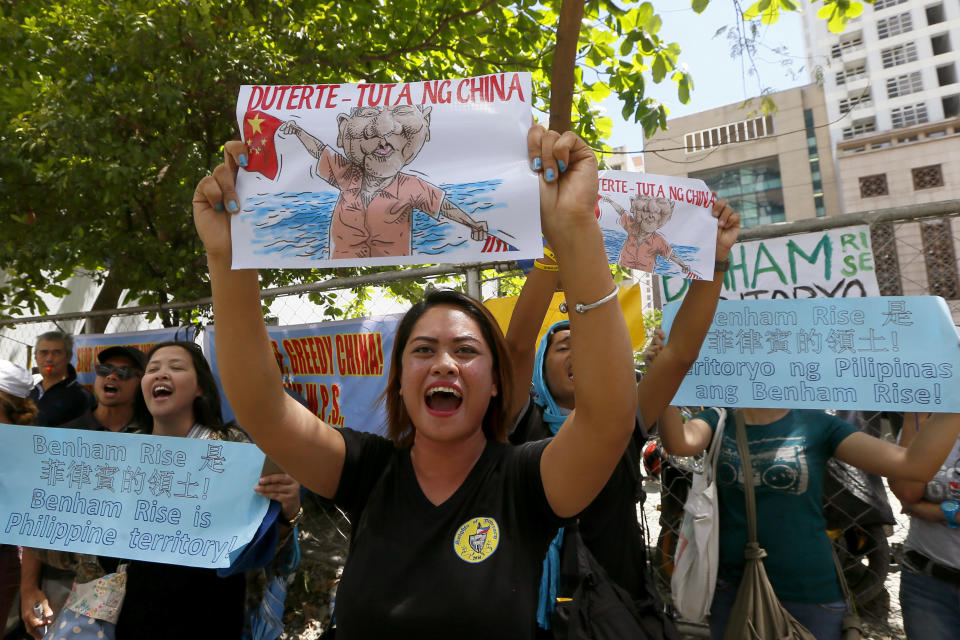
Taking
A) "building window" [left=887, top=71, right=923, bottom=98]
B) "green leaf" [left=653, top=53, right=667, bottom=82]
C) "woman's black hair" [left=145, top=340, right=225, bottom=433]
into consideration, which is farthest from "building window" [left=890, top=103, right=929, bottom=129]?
"woman's black hair" [left=145, top=340, right=225, bottom=433]

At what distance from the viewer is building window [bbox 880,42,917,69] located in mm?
41969

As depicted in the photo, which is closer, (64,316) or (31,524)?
(31,524)

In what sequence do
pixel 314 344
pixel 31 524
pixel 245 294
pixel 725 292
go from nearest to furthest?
pixel 245 294 < pixel 31 524 < pixel 725 292 < pixel 314 344

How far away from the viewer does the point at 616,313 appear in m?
1.38

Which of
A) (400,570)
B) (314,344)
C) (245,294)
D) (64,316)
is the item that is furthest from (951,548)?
(64,316)

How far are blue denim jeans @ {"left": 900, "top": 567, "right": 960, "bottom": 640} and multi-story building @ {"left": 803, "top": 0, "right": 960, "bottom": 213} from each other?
39.5 metres

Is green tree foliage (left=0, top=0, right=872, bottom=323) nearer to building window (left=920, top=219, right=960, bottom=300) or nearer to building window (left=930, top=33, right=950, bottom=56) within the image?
building window (left=920, top=219, right=960, bottom=300)

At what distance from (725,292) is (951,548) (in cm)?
126

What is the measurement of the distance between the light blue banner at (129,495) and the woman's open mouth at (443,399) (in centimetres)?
102

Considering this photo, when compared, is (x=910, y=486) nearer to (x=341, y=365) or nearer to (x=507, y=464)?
(x=507, y=464)

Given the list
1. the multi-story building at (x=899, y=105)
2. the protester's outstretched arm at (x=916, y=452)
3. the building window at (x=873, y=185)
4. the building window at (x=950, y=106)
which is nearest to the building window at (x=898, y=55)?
the multi-story building at (x=899, y=105)

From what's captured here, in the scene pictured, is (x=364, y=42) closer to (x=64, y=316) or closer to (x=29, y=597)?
(x=64, y=316)

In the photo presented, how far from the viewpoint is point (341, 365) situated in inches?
141

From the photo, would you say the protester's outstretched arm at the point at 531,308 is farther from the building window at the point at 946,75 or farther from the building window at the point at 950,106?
the building window at the point at 946,75
